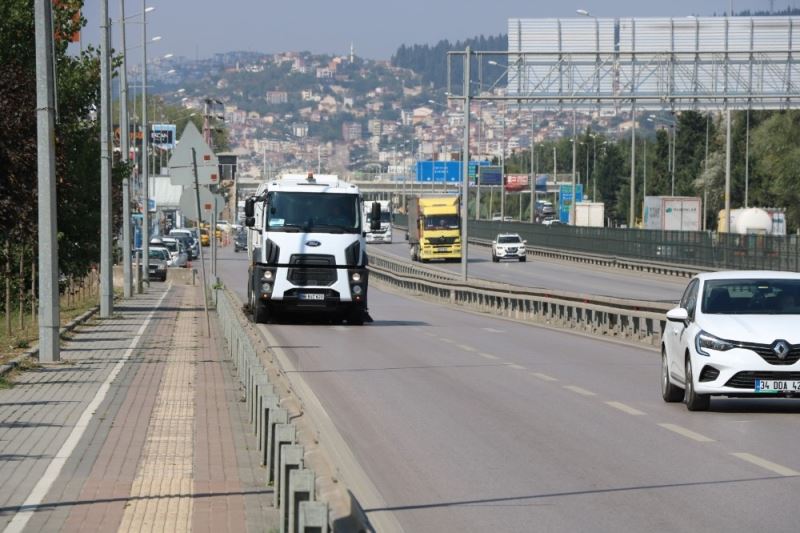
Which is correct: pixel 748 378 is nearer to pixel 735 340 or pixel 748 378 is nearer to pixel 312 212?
pixel 735 340

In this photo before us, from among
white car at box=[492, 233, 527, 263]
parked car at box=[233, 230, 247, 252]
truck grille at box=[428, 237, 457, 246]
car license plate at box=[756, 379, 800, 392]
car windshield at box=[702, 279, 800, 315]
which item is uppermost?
car windshield at box=[702, 279, 800, 315]

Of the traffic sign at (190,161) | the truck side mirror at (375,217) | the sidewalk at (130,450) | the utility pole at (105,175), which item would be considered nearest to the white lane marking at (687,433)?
the sidewalk at (130,450)

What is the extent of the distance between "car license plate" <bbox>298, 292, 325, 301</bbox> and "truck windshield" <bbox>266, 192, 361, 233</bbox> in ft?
4.57

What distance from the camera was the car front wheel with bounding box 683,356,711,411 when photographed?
16266 mm

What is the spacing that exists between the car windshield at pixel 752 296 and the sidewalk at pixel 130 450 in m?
5.14

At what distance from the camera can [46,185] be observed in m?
23.3

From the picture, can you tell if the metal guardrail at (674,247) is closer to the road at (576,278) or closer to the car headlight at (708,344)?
the road at (576,278)

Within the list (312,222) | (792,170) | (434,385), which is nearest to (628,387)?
(434,385)

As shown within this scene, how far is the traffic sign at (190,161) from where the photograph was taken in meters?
28.7

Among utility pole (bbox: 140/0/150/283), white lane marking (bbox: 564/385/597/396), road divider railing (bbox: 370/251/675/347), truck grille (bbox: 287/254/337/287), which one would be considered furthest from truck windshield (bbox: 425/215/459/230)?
white lane marking (bbox: 564/385/597/396)

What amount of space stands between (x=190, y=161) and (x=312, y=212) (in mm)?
5406

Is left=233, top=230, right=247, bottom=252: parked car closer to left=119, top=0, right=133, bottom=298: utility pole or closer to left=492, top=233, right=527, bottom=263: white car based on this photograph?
left=492, top=233, right=527, bottom=263: white car

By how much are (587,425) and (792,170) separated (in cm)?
8126

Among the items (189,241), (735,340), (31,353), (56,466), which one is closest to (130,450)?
(56,466)
